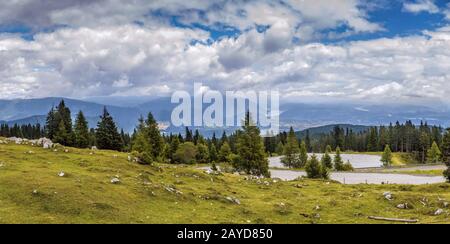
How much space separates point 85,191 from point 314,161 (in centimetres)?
6181

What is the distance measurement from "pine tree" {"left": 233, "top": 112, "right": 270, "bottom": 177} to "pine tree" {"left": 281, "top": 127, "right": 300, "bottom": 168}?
68999 millimetres

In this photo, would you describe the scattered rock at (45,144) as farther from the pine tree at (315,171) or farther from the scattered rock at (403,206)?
the pine tree at (315,171)

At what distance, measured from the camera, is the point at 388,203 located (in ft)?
134

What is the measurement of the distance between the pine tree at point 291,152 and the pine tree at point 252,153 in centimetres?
6900

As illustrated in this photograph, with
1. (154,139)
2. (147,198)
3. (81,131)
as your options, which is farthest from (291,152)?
(147,198)

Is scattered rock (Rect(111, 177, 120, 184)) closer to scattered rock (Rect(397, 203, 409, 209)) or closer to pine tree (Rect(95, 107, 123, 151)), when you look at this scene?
scattered rock (Rect(397, 203, 409, 209))

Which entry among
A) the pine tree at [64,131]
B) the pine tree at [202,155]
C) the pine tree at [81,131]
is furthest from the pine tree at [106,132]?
the pine tree at [202,155]

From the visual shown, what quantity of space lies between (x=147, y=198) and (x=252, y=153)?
153 ft

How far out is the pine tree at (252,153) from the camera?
79438 mm

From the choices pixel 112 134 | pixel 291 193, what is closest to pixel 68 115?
pixel 112 134

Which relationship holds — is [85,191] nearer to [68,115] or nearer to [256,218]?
[256,218]

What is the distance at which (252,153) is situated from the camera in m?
79.3

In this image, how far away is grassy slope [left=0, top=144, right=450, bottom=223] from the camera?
91.9 feet

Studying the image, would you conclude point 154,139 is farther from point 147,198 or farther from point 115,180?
point 147,198
